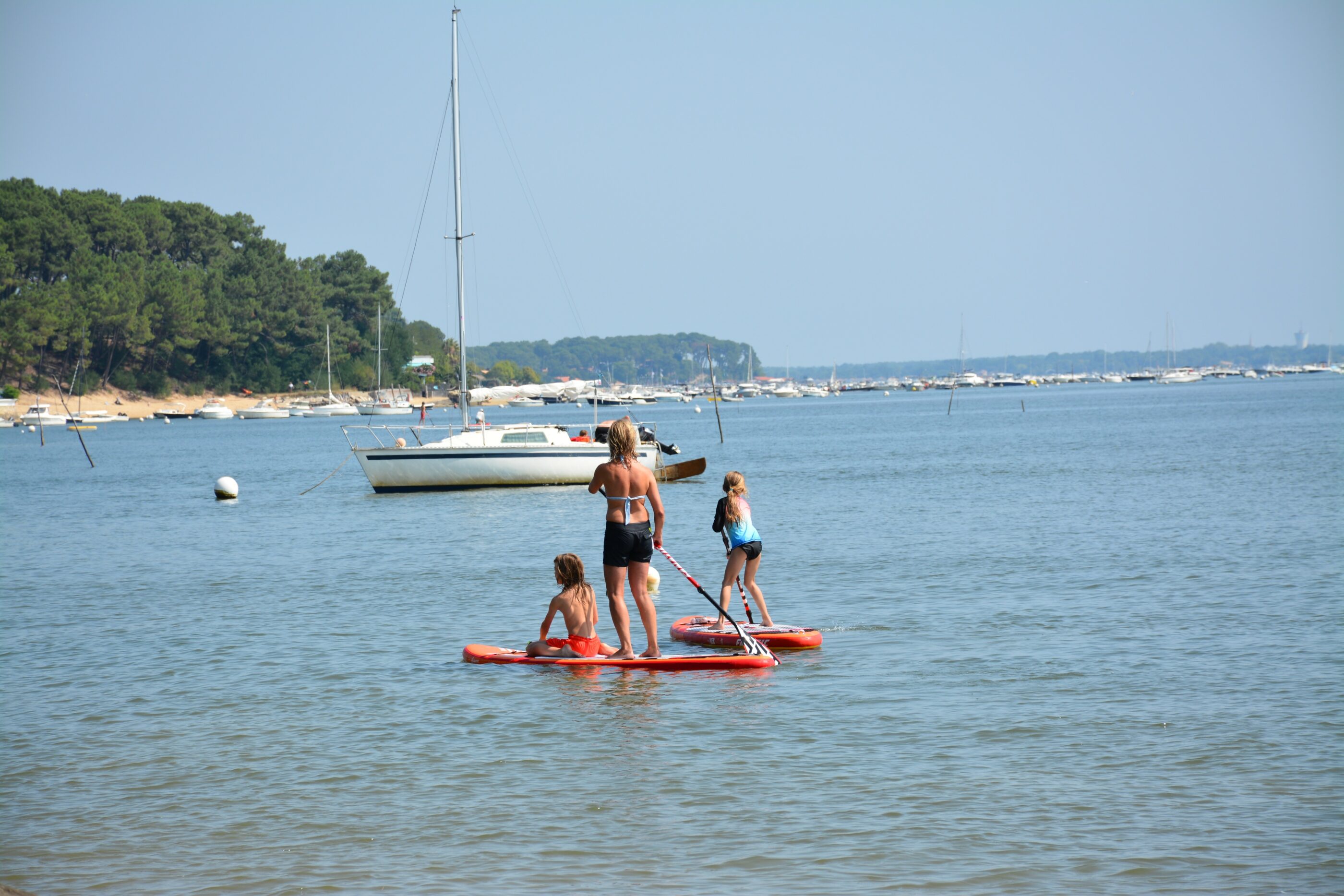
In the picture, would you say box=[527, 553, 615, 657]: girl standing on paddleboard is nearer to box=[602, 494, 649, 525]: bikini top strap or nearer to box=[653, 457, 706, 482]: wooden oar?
box=[602, 494, 649, 525]: bikini top strap

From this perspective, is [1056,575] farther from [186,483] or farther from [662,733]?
[186,483]

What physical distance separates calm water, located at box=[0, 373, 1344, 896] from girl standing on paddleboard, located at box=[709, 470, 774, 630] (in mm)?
1108

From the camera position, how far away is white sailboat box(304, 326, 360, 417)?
455 ft

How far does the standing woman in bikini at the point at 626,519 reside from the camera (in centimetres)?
1141

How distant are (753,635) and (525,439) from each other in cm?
2632

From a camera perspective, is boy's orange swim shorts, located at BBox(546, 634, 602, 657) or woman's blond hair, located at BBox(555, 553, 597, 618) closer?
woman's blond hair, located at BBox(555, 553, 597, 618)

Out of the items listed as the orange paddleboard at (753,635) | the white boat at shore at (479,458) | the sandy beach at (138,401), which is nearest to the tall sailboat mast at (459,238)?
the white boat at shore at (479,458)

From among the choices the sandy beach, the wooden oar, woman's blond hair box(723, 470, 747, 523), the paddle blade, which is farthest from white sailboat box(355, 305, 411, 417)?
the paddle blade

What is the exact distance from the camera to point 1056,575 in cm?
1895

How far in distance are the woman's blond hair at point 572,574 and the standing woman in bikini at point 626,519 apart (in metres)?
0.32

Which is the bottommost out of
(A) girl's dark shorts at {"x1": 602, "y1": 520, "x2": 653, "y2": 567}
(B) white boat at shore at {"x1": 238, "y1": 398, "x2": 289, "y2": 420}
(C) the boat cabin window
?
(B) white boat at shore at {"x1": 238, "y1": 398, "x2": 289, "y2": 420}

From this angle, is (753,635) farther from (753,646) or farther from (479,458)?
(479,458)

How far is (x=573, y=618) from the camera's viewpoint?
1242 centimetres

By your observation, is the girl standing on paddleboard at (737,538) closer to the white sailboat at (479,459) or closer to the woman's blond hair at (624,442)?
the woman's blond hair at (624,442)
